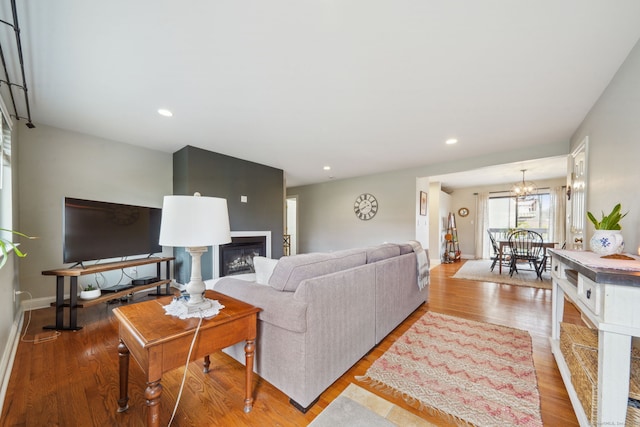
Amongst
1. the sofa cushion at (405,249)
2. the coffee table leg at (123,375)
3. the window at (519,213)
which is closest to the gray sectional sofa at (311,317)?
the coffee table leg at (123,375)

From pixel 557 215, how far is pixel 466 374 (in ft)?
23.2

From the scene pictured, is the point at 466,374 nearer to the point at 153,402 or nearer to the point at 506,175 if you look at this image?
the point at 153,402

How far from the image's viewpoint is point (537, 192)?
650 centimetres

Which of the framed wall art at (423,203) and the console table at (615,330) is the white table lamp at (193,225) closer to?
the console table at (615,330)

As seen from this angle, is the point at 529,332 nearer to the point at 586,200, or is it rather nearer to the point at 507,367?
the point at 507,367

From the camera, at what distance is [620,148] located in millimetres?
1748

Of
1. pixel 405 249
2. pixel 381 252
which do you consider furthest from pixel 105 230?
pixel 405 249

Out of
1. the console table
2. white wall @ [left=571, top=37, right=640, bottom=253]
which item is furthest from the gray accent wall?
white wall @ [left=571, top=37, right=640, bottom=253]

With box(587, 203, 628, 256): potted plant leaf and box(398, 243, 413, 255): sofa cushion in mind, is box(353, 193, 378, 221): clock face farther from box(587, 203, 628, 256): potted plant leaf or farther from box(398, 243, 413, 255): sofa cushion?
box(587, 203, 628, 256): potted plant leaf

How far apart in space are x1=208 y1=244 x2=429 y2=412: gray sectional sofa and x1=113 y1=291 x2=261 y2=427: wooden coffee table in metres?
0.16

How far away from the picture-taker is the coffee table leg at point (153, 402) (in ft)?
3.08

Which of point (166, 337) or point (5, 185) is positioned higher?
point (5, 185)

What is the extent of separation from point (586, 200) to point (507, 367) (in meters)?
2.06

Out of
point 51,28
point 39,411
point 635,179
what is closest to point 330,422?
point 39,411
